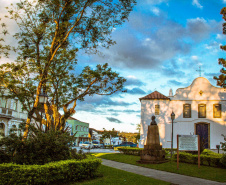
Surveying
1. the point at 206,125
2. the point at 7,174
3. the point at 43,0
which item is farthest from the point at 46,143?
the point at 206,125

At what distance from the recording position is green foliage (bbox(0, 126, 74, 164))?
920cm

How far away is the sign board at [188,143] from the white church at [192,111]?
60.6 feet

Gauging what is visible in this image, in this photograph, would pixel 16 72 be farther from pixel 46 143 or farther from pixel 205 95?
pixel 205 95

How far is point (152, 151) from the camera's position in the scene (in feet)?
53.1

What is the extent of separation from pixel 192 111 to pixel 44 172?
28.2 m

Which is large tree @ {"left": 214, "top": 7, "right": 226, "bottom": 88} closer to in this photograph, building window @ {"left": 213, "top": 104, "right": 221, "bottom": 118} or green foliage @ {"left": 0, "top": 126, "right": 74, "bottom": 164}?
building window @ {"left": 213, "top": 104, "right": 221, "bottom": 118}

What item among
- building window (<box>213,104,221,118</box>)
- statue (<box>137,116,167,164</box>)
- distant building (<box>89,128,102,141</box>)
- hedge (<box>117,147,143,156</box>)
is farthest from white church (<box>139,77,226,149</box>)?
distant building (<box>89,128,102,141</box>)

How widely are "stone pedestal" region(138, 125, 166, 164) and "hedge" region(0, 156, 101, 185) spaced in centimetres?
730

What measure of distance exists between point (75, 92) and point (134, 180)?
9975 mm

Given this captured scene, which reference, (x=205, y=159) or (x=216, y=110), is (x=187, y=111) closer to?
(x=216, y=110)

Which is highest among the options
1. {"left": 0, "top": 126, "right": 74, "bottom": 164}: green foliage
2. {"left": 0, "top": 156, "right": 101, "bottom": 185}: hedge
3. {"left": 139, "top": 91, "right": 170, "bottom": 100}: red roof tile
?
{"left": 139, "top": 91, "right": 170, "bottom": 100}: red roof tile

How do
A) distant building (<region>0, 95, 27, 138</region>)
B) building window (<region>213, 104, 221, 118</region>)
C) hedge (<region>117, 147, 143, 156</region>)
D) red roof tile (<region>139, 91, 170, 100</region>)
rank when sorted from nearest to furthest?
hedge (<region>117, 147, 143, 156</region>) → distant building (<region>0, 95, 27, 138</region>) → building window (<region>213, 104, 221, 118</region>) → red roof tile (<region>139, 91, 170, 100</region>)

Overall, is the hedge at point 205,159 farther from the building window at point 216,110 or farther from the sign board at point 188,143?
the building window at point 216,110

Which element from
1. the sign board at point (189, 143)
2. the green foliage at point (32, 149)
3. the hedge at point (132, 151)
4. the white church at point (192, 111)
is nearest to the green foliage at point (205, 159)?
the sign board at point (189, 143)
